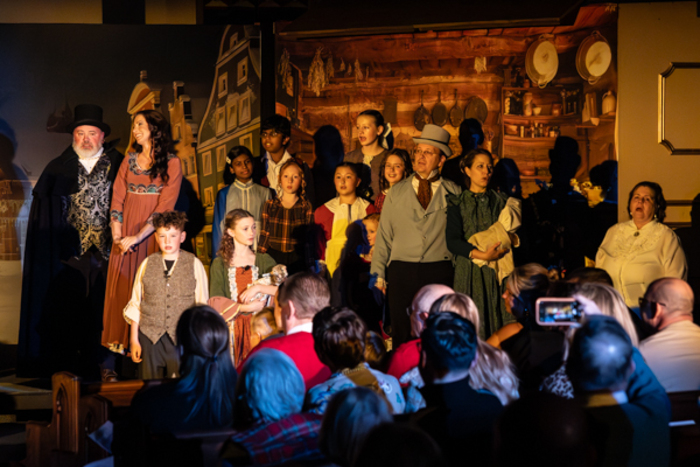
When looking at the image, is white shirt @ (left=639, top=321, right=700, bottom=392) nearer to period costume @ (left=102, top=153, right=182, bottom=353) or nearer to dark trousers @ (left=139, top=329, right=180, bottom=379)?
dark trousers @ (left=139, top=329, right=180, bottom=379)

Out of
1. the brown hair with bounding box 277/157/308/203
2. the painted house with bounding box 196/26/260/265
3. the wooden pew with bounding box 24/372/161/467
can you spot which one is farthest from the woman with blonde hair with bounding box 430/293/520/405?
the painted house with bounding box 196/26/260/265

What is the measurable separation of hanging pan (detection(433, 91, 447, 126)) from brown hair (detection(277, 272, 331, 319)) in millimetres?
3145

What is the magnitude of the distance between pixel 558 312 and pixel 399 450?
1.17 metres

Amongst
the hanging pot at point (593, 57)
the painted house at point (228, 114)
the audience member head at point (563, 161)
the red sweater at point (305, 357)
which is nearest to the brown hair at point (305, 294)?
the red sweater at point (305, 357)

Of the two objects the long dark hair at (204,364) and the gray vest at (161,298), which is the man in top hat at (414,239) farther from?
the long dark hair at (204,364)

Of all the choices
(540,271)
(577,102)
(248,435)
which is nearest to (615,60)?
(577,102)

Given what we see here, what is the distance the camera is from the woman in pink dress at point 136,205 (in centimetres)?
474

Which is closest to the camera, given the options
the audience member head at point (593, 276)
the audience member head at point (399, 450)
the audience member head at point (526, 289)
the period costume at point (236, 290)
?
the audience member head at point (399, 450)

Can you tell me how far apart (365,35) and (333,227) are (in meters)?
1.59

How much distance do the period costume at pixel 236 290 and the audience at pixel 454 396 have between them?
2.61 meters

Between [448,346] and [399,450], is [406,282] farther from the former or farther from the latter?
[399,450]

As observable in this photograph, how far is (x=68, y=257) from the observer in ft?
16.5

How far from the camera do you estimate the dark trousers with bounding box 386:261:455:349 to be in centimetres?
473

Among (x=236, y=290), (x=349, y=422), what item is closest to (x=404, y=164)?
(x=236, y=290)
